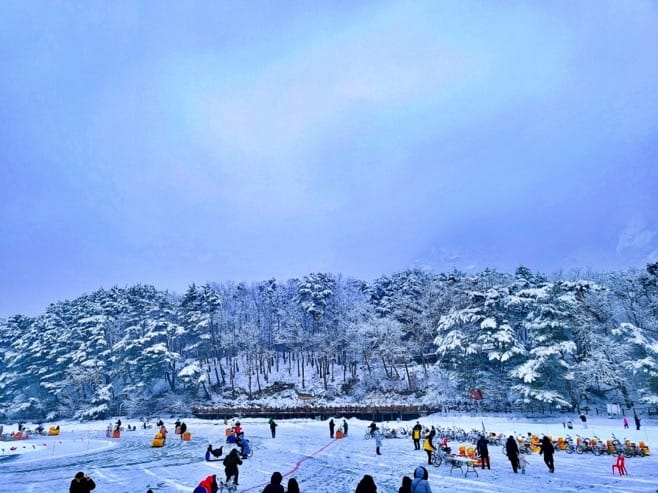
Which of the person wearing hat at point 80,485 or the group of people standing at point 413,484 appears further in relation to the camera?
the person wearing hat at point 80,485

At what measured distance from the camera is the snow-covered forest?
37344 mm

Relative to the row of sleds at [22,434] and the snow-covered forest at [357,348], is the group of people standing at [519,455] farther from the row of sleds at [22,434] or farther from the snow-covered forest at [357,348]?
the row of sleds at [22,434]

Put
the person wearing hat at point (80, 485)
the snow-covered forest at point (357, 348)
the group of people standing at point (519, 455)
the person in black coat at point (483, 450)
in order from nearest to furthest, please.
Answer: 1. the person wearing hat at point (80, 485)
2. the group of people standing at point (519, 455)
3. the person in black coat at point (483, 450)
4. the snow-covered forest at point (357, 348)

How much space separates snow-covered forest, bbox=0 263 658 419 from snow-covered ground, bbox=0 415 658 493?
19.6 feet

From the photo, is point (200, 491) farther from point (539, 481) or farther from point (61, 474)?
point (61, 474)

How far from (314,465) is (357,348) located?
43.4 meters

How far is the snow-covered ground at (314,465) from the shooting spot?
15.2 m

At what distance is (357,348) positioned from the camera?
62781 millimetres

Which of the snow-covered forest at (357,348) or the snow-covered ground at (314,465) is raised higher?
the snow-covered forest at (357,348)

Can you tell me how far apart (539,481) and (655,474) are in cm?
466

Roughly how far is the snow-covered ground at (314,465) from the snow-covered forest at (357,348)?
236 inches

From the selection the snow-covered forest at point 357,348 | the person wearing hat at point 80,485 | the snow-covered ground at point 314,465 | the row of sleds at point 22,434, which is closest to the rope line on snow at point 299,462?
the snow-covered ground at point 314,465

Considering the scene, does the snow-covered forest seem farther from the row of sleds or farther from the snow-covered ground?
the row of sleds

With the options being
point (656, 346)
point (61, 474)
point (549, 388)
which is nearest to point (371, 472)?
point (61, 474)
